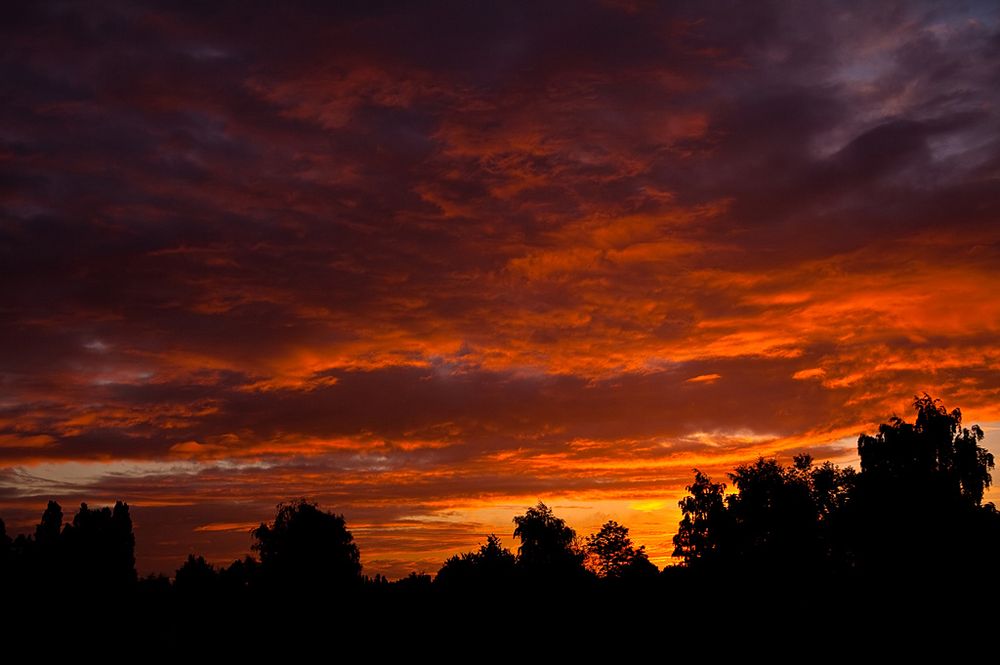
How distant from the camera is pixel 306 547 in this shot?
431ft

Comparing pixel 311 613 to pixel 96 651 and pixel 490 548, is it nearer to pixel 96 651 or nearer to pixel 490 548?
pixel 96 651

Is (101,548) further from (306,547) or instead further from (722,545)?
(722,545)

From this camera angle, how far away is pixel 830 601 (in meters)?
62.6

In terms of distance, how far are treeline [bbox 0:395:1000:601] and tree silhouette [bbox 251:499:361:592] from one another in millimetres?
176

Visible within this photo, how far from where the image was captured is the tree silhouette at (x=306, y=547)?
128m

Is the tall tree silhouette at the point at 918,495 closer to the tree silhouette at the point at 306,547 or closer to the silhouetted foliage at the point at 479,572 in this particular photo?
the silhouetted foliage at the point at 479,572

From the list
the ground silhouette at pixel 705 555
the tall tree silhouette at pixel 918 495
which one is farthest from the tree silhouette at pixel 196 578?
the tall tree silhouette at pixel 918 495

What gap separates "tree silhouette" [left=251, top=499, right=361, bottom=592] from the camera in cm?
12781

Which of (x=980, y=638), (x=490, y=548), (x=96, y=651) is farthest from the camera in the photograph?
(x=490, y=548)

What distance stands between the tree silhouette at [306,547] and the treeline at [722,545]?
0.58 feet

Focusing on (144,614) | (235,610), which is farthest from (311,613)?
(144,614)

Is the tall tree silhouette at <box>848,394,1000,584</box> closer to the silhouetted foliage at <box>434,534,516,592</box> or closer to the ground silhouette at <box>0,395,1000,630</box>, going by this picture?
the ground silhouette at <box>0,395,1000,630</box>

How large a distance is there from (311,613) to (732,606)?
43.5 metres

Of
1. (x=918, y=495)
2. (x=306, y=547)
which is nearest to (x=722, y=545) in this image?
(x=918, y=495)
